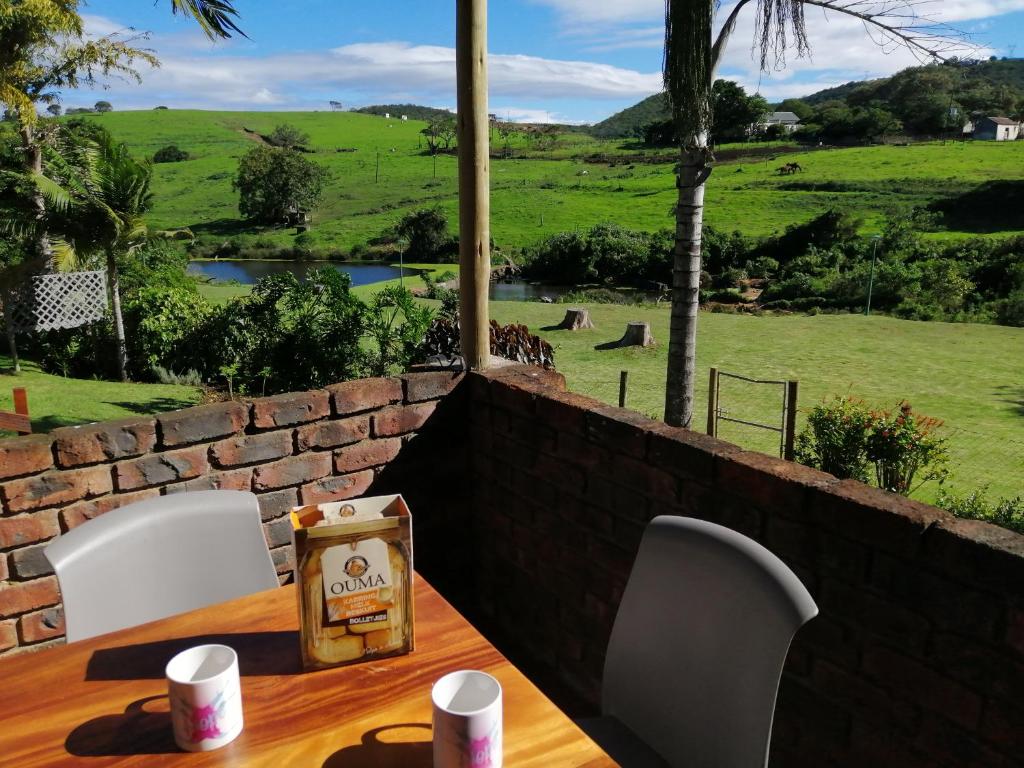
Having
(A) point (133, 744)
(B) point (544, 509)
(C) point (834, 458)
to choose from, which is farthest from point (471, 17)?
(C) point (834, 458)

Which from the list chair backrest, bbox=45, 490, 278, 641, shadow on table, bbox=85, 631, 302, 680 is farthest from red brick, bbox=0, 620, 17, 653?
shadow on table, bbox=85, 631, 302, 680

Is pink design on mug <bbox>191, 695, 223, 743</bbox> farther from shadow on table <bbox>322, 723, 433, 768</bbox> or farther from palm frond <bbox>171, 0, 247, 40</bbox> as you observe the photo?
palm frond <bbox>171, 0, 247, 40</bbox>

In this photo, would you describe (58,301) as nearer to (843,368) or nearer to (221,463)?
(221,463)

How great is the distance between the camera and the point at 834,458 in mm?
6480

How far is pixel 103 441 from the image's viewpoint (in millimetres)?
2000

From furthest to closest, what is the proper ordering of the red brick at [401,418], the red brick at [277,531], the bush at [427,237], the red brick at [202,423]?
the bush at [427,237] → the red brick at [401,418] → the red brick at [277,531] → the red brick at [202,423]

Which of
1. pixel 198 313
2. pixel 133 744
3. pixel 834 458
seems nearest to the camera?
pixel 133 744

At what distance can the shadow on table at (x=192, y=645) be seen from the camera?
3.90 ft

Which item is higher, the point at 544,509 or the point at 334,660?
the point at 334,660

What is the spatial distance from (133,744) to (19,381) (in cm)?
1024

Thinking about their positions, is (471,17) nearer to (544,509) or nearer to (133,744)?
(544,509)

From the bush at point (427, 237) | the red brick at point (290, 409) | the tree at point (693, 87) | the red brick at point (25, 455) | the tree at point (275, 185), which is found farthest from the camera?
the tree at point (275, 185)

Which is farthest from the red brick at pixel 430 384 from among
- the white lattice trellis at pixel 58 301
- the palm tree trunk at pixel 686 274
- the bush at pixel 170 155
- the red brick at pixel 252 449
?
the bush at pixel 170 155

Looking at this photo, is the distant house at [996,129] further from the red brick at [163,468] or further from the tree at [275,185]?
the red brick at [163,468]
